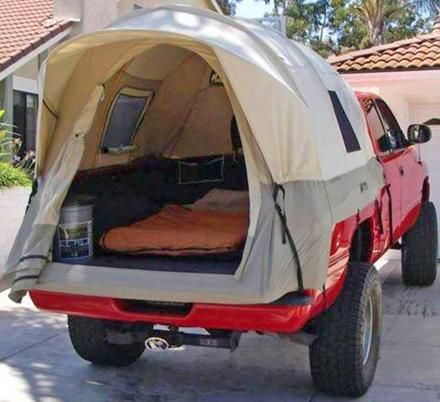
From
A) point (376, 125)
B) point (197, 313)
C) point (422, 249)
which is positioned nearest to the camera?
point (197, 313)

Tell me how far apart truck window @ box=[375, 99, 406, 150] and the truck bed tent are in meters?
1.94

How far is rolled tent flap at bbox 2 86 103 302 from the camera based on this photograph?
4.75m

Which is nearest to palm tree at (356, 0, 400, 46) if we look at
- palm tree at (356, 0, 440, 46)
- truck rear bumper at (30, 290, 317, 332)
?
palm tree at (356, 0, 440, 46)

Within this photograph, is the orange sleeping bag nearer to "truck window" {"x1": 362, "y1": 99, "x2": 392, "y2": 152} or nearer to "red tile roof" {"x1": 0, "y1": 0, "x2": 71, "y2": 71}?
"truck window" {"x1": 362, "y1": 99, "x2": 392, "y2": 152}

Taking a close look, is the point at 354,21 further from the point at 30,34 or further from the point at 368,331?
the point at 368,331

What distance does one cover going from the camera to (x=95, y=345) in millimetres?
5750

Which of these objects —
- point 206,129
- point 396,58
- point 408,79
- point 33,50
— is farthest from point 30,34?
point 206,129

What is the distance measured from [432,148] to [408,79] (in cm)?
131

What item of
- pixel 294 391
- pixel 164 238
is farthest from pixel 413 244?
pixel 164 238

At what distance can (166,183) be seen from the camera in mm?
6676

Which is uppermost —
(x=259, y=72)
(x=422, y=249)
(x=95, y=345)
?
(x=259, y=72)

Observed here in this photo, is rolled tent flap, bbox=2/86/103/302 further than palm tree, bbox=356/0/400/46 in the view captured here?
No

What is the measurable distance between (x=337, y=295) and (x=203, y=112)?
2695 mm

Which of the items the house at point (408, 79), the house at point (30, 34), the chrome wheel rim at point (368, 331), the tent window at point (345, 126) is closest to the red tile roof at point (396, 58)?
the house at point (408, 79)
